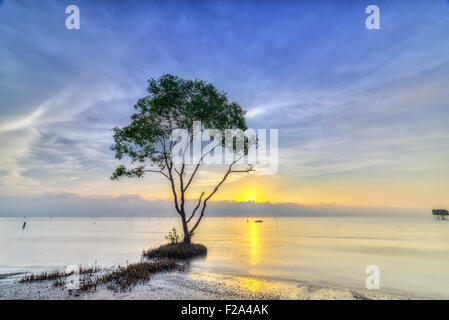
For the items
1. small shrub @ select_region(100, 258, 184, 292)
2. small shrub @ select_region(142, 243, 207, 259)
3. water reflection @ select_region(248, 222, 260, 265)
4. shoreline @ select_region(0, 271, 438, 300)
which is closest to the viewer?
→ shoreline @ select_region(0, 271, 438, 300)

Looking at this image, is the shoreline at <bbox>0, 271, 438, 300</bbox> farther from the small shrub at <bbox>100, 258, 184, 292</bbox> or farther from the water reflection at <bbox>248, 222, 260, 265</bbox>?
the water reflection at <bbox>248, 222, 260, 265</bbox>

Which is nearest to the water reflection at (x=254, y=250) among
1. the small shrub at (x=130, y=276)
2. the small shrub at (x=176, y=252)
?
the small shrub at (x=176, y=252)

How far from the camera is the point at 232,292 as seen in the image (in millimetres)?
11523

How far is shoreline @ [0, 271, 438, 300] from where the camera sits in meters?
10.3

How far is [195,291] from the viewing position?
36.9 ft

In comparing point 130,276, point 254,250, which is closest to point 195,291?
point 130,276

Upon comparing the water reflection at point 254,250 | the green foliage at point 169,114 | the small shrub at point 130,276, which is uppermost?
the green foliage at point 169,114

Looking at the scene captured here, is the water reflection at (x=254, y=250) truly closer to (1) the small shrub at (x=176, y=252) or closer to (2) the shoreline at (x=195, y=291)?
(1) the small shrub at (x=176, y=252)

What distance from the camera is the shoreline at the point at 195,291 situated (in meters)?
10.3

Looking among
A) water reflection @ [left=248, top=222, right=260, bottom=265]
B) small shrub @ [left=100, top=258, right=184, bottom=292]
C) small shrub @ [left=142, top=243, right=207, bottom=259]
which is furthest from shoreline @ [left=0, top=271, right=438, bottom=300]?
water reflection @ [left=248, top=222, right=260, bottom=265]
